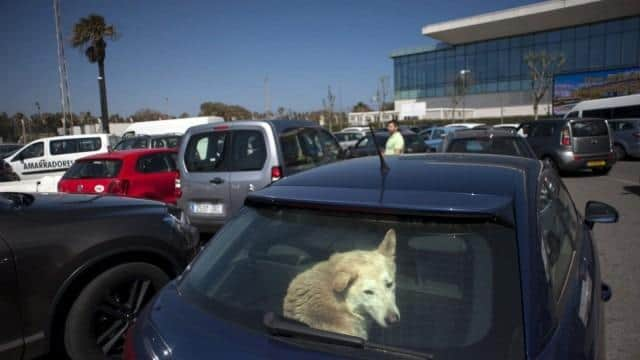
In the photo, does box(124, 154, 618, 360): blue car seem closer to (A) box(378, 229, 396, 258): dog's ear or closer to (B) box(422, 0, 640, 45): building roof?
(A) box(378, 229, 396, 258): dog's ear

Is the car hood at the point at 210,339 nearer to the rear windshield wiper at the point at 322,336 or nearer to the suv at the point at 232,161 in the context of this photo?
the rear windshield wiper at the point at 322,336

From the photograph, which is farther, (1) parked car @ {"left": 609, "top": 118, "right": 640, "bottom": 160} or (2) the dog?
(1) parked car @ {"left": 609, "top": 118, "right": 640, "bottom": 160}

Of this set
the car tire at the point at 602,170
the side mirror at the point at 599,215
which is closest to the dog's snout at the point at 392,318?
the side mirror at the point at 599,215

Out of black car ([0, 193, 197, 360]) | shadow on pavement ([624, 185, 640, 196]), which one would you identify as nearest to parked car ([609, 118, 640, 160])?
shadow on pavement ([624, 185, 640, 196])

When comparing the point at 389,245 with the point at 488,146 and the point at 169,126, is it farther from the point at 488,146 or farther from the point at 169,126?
the point at 169,126

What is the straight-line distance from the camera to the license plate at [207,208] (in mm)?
6492

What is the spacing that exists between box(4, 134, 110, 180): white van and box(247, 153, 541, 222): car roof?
54.8ft

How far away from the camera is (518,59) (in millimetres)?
56719

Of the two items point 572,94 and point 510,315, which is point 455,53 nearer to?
point 572,94

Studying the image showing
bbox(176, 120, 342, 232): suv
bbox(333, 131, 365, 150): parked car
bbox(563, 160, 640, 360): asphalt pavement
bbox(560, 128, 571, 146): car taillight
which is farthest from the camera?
bbox(333, 131, 365, 150): parked car

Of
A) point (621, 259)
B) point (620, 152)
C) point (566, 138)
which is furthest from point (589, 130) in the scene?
point (621, 259)

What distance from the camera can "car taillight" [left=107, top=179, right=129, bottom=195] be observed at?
796cm

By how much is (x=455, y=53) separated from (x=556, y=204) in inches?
2538

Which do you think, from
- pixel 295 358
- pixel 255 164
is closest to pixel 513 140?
pixel 255 164
